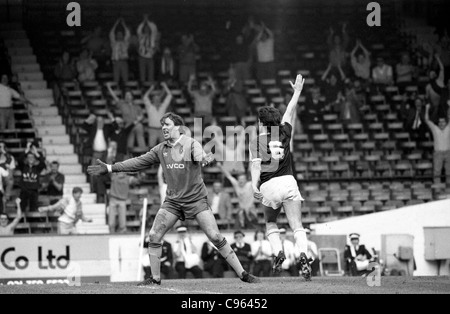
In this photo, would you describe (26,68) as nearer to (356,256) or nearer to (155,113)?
(155,113)

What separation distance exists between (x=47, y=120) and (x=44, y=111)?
39 centimetres

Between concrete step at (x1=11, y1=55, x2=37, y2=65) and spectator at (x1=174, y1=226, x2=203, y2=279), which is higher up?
concrete step at (x1=11, y1=55, x2=37, y2=65)

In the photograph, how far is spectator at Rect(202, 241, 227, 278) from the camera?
24047 mm

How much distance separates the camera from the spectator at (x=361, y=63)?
101 feet

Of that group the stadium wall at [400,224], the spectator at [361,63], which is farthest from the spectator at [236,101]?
the stadium wall at [400,224]

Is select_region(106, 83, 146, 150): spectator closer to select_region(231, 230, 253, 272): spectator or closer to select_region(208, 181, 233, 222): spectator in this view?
select_region(208, 181, 233, 222): spectator

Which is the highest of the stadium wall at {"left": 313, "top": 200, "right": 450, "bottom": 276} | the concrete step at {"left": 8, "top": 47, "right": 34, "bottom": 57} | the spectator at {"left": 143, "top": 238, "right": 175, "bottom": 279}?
the concrete step at {"left": 8, "top": 47, "right": 34, "bottom": 57}

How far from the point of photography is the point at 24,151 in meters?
26.7

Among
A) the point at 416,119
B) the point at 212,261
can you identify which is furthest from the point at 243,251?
the point at 416,119

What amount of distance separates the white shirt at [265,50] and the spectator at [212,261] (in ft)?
24.7

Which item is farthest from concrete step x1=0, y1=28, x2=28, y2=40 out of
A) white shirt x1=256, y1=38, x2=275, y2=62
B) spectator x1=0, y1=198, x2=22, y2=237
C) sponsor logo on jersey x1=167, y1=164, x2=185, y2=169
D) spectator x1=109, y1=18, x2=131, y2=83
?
sponsor logo on jersey x1=167, y1=164, x2=185, y2=169

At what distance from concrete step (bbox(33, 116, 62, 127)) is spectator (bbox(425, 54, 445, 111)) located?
9.04 meters
